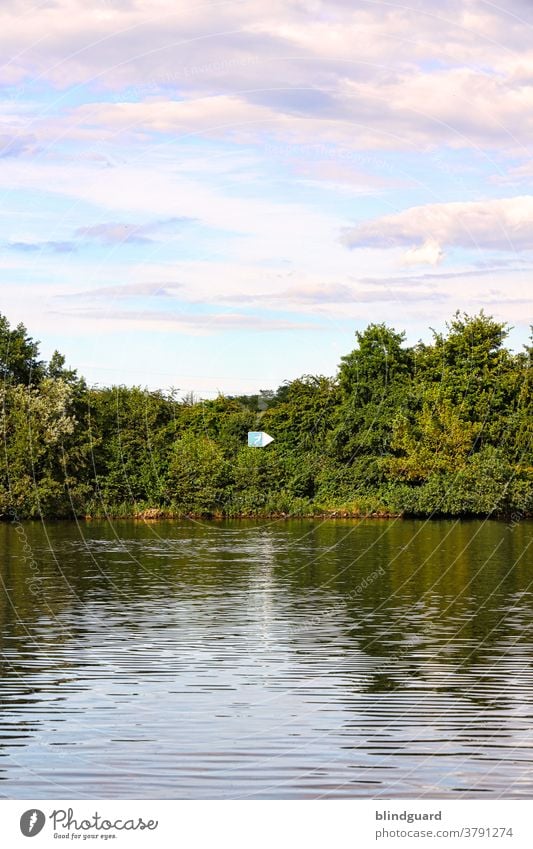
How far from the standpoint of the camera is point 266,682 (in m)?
21.5

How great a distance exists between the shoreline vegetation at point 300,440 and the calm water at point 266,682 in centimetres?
3802

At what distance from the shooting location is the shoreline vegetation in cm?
8062

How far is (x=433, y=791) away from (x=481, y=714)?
4.12 m

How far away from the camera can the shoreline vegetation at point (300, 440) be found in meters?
80.6

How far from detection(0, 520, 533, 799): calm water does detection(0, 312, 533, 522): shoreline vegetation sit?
38.0m

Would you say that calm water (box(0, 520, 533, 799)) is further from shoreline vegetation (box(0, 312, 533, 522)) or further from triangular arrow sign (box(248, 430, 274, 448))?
triangular arrow sign (box(248, 430, 274, 448))

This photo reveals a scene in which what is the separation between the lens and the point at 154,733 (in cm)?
1762

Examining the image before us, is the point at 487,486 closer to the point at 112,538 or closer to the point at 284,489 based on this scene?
the point at 284,489
